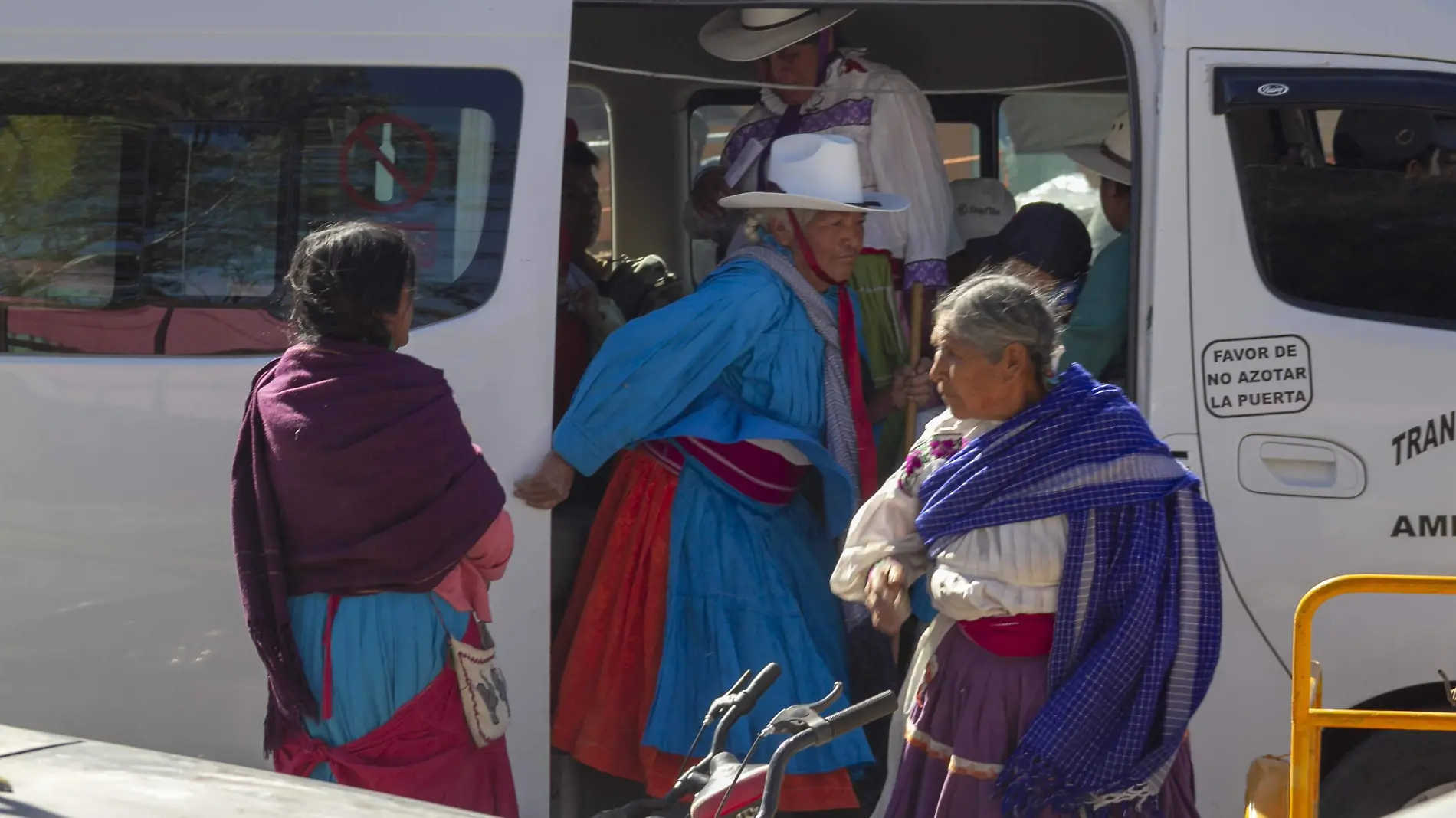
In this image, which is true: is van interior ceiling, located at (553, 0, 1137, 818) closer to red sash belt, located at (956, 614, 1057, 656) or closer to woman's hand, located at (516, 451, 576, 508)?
woman's hand, located at (516, 451, 576, 508)

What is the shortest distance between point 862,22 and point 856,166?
4.42 feet

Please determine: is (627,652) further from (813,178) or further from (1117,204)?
(1117,204)

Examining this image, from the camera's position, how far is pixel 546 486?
3.38 meters

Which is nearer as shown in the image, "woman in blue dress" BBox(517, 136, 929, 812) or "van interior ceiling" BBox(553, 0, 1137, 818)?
"woman in blue dress" BBox(517, 136, 929, 812)

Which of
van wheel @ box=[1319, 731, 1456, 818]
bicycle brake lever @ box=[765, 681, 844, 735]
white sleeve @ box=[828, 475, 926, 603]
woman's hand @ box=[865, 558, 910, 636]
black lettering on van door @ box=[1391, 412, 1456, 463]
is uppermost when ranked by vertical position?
black lettering on van door @ box=[1391, 412, 1456, 463]

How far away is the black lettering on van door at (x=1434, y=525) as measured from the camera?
10.8 feet

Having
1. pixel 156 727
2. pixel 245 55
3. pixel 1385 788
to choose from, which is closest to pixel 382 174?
pixel 245 55

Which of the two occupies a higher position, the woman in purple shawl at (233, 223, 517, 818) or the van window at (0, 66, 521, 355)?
the van window at (0, 66, 521, 355)

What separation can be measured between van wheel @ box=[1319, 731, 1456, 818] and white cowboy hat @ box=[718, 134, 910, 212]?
167cm

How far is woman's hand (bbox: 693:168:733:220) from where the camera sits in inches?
182

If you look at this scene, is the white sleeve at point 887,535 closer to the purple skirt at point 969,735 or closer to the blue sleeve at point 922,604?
the purple skirt at point 969,735

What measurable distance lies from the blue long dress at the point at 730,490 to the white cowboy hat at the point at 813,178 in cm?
17

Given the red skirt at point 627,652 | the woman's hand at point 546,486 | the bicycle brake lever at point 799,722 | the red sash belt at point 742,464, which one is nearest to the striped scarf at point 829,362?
the red sash belt at point 742,464

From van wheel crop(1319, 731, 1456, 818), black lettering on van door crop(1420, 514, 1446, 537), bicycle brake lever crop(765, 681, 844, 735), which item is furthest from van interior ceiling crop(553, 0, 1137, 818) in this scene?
bicycle brake lever crop(765, 681, 844, 735)
